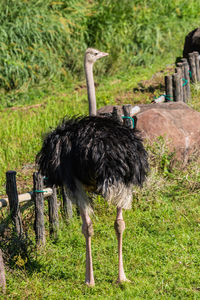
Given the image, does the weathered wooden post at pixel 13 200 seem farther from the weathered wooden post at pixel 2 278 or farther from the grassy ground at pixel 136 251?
the weathered wooden post at pixel 2 278

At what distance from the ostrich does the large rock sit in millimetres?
2002

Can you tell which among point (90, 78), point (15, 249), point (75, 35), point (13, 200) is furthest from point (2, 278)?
point (75, 35)

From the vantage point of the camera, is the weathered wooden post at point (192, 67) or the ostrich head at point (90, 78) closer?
the ostrich head at point (90, 78)

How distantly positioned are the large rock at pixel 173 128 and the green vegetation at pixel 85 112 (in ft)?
0.52

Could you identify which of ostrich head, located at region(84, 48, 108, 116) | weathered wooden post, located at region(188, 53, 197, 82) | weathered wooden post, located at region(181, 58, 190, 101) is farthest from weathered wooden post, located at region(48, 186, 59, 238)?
weathered wooden post, located at region(188, 53, 197, 82)

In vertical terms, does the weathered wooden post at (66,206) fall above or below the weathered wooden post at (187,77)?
below

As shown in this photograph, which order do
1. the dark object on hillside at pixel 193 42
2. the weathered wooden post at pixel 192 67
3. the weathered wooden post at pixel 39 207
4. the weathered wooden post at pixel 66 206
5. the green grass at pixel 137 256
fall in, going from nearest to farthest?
the green grass at pixel 137 256 < the weathered wooden post at pixel 39 207 < the weathered wooden post at pixel 66 206 < the weathered wooden post at pixel 192 67 < the dark object on hillside at pixel 193 42

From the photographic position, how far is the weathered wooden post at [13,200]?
15.8ft

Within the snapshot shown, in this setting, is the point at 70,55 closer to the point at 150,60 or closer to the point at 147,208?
the point at 150,60

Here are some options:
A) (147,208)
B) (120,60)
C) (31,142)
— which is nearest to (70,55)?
(120,60)

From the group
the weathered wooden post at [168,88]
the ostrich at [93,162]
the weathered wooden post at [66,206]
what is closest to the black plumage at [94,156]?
the ostrich at [93,162]

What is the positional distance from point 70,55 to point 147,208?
23.5 feet

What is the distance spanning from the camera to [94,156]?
4.23 m

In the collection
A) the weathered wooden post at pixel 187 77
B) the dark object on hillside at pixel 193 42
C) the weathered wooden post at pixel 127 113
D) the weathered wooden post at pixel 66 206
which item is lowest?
the weathered wooden post at pixel 66 206
